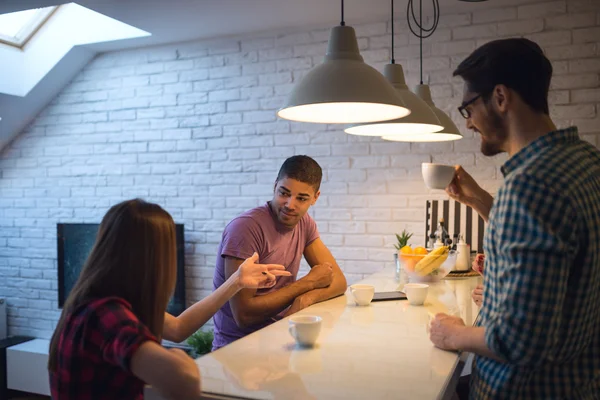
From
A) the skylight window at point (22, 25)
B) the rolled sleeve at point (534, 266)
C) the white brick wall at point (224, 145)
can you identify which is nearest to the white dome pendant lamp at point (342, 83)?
the rolled sleeve at point (534, 266)

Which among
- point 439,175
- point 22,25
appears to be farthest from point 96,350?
point 22,25

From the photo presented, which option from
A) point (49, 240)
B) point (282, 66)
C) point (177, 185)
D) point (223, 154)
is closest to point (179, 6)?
point (282, 66)

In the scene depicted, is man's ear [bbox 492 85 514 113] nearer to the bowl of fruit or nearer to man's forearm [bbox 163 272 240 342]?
man's forearm [bbox 163 272 240 342]

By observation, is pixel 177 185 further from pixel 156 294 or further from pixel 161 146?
pixel 156 294

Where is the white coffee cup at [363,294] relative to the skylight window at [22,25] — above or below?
below

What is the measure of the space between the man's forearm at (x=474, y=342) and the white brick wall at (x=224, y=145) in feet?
7.48

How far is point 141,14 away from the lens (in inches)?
140

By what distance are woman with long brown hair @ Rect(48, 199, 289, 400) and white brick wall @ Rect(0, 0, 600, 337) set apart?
2.60 m

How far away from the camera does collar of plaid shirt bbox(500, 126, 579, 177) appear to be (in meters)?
1.15

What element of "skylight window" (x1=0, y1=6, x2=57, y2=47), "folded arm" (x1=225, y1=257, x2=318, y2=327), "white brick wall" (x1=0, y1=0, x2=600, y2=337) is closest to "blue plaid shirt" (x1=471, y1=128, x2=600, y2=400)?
"folded arm" (x1=225, y1=257, x2=318, y2=327)

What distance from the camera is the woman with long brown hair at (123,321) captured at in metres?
1.04

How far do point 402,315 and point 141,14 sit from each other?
258 centimetres

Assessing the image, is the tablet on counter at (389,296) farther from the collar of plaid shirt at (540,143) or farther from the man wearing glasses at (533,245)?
the collar of plaid shirt at (540,143)

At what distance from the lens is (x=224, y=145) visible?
4.08 metres
